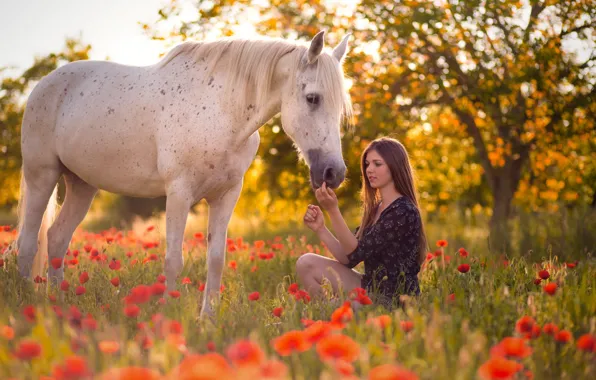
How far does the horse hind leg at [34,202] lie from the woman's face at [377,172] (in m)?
2.67

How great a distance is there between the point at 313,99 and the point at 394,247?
45.7 inches

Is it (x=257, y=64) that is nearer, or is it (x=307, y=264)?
(x=257, y=64)

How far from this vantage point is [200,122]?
397 cm

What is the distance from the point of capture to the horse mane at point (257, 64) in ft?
12.4

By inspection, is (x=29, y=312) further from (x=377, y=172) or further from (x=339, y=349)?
(x=377, y=172)

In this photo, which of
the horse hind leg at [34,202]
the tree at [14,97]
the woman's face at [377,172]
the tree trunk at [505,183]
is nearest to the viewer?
the woman's face at [377,172]

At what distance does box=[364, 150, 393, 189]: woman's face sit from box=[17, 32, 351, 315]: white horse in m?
0.40

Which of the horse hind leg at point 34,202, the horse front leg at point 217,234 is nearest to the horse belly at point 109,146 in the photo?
the horse hind leg at point 34,202

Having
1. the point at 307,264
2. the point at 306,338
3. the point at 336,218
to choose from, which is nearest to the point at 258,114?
the point at 336,218

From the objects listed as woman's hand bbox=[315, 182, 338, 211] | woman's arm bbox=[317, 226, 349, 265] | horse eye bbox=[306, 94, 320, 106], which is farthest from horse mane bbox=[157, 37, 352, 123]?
woman's arm bbox=[317, 226, 349, 265]

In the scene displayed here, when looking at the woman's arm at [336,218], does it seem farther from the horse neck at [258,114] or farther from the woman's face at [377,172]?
the horse neck at [258,114]

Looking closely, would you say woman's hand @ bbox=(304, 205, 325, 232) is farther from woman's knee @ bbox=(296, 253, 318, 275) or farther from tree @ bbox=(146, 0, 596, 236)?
tree @ bbox=(146, 0, 596, 236)

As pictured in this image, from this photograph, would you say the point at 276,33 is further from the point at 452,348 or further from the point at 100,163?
the point at 452,348

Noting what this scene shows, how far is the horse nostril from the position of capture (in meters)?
3.54
